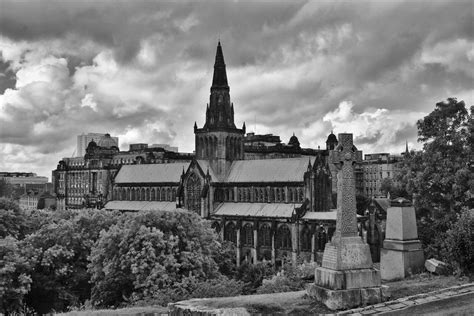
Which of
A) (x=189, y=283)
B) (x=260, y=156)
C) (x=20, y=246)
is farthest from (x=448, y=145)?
(x=260, y=156)

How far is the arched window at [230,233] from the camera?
77.2 metres

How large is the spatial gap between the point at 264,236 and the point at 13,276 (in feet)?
142

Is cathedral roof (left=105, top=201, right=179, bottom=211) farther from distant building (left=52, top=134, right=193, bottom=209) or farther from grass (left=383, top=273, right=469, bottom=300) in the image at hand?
grass (left=383, top=273, right=469, bottom=300)

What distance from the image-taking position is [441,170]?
35.1m

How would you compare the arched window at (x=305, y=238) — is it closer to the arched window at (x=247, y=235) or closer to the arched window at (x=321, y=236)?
the arched window at (x=321, y=236)

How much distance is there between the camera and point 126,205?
324 ft

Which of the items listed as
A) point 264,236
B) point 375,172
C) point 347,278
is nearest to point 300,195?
point 264,236

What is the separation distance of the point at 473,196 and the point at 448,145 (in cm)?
399

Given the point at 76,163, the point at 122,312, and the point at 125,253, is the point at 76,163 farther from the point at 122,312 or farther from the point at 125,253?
the point at 122,312

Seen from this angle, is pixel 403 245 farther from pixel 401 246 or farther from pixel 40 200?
pixel 40 200

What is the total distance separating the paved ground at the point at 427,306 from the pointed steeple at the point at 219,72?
71734 millimetres

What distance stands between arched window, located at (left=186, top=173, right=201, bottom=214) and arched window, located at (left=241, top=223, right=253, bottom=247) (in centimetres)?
1036

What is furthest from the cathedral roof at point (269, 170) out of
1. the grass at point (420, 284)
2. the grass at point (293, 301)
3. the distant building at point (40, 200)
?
the distant building at point (40, 200)

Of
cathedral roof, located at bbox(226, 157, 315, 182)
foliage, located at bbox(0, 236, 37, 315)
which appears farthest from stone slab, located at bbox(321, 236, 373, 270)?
cathedral roof, located at bbox(226, 157, 315, 182)
